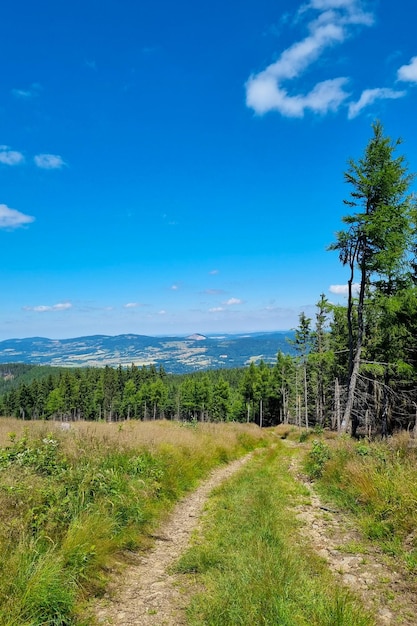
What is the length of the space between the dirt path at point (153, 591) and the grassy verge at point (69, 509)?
0.31 m

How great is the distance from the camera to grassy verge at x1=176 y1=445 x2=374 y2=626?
3.58 m

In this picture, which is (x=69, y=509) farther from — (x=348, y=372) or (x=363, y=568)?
(x=348, y=372)

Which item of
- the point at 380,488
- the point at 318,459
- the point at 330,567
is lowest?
the point at 318,459

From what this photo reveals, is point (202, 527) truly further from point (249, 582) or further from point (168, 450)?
point (168, 450)

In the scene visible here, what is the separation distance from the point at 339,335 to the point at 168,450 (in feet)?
88.8

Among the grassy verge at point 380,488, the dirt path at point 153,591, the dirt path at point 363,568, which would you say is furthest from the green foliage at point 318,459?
the dirt path at point 153,591

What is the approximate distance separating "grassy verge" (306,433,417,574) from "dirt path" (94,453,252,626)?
3.24 meters

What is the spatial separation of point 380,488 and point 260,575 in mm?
3939

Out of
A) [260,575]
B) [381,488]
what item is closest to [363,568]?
[260,575]

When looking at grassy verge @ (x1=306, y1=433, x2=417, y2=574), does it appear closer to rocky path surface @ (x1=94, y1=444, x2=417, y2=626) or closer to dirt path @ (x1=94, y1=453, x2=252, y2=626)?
rocky path surface @ (x1=94, y1=444, x2=417, y2=626)

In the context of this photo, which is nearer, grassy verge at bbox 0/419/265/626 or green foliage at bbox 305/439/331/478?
grassy verge at bbox 0/419/265/626

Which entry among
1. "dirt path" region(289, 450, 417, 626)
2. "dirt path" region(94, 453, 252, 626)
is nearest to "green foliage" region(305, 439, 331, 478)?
"dirt path" region(289, 450, 417, 626)

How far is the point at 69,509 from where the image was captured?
563cm

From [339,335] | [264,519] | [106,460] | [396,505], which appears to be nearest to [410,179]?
[396,505]
